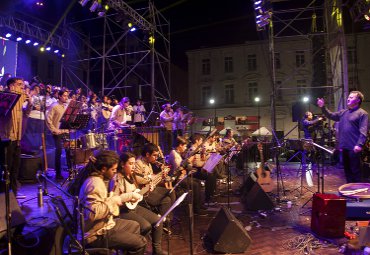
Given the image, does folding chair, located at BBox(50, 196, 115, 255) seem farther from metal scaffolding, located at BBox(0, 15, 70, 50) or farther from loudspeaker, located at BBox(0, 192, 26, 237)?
metal scaffolding, located at BBox(0, 15, 70, 50)

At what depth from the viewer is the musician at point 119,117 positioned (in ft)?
37.6

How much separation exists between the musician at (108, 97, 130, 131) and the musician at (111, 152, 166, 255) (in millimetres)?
6649

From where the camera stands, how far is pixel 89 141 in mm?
9508

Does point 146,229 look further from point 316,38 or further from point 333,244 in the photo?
point 316,38

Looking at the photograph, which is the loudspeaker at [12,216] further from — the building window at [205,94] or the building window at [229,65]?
the building window at [229,65]

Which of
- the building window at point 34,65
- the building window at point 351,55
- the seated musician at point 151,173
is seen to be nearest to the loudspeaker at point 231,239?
the seated musician at point 151,173

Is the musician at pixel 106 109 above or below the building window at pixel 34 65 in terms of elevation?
below

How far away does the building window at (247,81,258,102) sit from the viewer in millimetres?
42656

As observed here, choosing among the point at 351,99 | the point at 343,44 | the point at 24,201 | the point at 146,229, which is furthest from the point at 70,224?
the point at 343,44

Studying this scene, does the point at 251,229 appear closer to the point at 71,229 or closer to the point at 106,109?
the point at 71,229

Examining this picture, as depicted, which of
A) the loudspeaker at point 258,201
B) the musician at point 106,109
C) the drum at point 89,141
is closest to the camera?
the loudspeaker at point 258,201

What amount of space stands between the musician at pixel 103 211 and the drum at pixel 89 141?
5596mm

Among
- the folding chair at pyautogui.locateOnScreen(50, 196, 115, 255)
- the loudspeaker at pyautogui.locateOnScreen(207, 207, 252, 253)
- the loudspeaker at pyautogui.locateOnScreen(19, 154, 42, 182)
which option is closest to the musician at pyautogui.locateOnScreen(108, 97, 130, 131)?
the loudspeaker at pyautogui.locateOnScreen(19, 154, 42, 182)

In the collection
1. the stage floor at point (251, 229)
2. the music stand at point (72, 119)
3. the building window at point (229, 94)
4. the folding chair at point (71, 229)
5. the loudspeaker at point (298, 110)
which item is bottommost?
the stage floor at point (251, 229)
